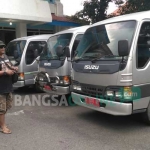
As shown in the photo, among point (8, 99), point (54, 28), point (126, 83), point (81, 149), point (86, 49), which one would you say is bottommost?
point (81, 149)

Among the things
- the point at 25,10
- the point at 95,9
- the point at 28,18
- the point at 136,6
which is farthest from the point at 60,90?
the point at 95,9

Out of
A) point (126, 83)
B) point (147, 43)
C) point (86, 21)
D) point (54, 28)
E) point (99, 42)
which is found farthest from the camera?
point (54, 28)

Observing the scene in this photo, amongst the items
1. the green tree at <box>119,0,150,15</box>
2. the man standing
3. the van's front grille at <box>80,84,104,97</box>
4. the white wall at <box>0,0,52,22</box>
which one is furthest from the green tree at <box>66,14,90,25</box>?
the man standing

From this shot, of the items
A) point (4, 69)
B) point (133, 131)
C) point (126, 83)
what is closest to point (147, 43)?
point (126, 83)

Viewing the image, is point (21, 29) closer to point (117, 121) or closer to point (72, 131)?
point (117, 121)

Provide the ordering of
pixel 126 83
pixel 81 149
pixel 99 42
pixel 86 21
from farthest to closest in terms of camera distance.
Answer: pixel 86 21 < pixel 99 42 < pixel 126 83 < pixel 81 149

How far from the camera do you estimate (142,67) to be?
4.28m

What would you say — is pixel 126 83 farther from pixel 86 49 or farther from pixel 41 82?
pixel 41 82

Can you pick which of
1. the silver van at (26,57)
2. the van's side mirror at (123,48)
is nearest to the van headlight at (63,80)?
the silver van at (26,57)

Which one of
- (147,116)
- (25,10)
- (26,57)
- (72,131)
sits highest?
(25,10)

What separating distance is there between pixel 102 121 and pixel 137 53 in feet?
5.84

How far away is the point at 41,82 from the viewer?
6684mm

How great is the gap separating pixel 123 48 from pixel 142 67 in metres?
0.58

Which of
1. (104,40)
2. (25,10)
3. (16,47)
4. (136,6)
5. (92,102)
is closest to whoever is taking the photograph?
(92,102)
